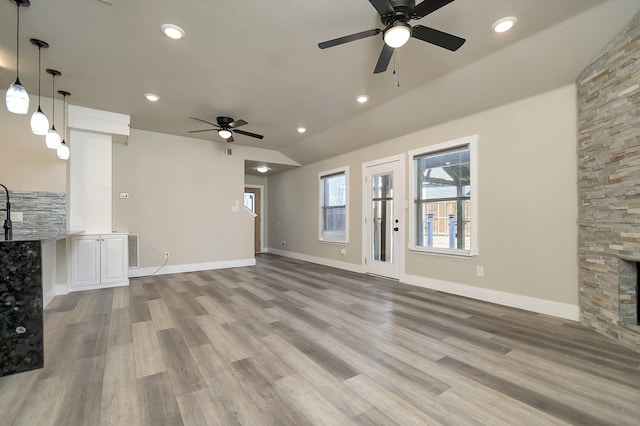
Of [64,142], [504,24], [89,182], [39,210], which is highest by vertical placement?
[504,24]

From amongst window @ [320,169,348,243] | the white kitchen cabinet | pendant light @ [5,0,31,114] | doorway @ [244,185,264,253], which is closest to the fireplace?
window @ [320,169,348,243]

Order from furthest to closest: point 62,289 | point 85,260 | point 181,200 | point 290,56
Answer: point 181,200
point 85,260
point 62,289
point 290,56

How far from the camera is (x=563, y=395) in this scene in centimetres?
182

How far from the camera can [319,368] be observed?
7.02 feet

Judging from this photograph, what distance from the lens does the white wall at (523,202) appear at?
3.24m

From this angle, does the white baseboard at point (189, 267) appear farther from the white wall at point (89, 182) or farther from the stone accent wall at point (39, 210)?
the stone accent wall at point (39, 210)

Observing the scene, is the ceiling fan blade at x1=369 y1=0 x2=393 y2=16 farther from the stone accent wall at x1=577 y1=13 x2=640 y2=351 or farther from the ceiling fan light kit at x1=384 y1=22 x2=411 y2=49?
the stone accent wall at x1=577 y1=13 x2=640 y2=351

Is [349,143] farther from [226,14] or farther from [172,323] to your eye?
[172,323]

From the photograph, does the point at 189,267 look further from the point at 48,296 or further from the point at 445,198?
the point at 445,198

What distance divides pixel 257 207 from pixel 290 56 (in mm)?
6545

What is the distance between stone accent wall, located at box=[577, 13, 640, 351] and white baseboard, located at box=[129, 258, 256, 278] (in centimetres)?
587

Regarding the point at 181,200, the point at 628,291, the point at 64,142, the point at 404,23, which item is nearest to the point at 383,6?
the point at 404,23

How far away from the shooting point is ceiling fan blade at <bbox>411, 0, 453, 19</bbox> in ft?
6.34

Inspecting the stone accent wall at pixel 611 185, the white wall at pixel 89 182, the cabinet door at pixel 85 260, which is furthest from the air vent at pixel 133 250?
the stone accent wall at pixel 611 185
